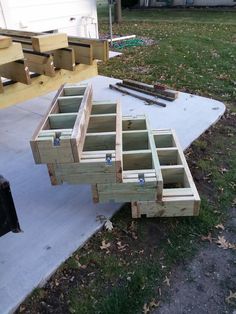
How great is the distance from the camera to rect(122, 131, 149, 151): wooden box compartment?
3.88m

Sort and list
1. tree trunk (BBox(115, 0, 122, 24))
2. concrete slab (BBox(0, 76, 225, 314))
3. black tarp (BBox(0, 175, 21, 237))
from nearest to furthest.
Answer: black tarp (BBox(0, 175, 21, 237)) < concrete slab (BBox(0, 76, 225, 314)) < tree trunk (BBox(115, 0, 122, 24))

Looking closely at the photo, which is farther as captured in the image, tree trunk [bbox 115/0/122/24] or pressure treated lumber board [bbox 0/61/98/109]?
tree trunk [bbox 115/0/122/24]

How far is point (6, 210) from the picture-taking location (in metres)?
2.13

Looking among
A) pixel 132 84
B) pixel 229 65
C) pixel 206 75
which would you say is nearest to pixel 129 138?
pixel 132 84

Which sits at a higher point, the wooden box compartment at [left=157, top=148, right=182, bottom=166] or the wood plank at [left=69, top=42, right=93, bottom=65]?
the wood plank at [left=69, top=42, right=93, bottom=65]

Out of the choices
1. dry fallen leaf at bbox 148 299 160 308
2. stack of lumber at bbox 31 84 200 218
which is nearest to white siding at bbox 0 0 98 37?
stack of lumber at bbox 31 84 200 218

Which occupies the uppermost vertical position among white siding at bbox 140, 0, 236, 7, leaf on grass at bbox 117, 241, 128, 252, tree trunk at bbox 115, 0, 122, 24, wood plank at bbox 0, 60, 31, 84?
wood plank at bbox 0, 60, 31, 84

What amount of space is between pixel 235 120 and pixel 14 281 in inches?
166

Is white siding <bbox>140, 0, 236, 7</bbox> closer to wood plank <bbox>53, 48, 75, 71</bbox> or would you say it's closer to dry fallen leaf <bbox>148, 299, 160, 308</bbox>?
wood plank <bbox>53, 48, 75, 71</bbox>

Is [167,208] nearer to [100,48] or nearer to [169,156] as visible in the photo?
[169,156]

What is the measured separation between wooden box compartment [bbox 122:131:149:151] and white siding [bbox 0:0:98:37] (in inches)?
196

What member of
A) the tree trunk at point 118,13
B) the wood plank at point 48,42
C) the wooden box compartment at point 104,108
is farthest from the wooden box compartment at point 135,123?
the tree trunk at point 118,13

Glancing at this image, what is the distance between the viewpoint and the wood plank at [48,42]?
391 cm

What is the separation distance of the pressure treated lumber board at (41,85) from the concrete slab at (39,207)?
2.53ft
